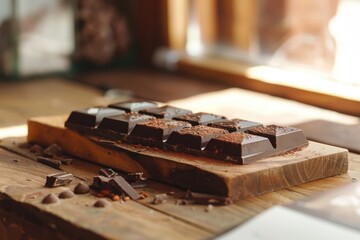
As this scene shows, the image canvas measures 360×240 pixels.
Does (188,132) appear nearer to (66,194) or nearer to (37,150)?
(66,194)

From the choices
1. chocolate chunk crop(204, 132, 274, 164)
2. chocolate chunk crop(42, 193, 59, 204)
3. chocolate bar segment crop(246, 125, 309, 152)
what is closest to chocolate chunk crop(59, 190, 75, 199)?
chocolate chunk crop(42, 193, 59, 204)

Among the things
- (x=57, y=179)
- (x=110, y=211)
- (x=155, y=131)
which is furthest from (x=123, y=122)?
(x=110, y=211)

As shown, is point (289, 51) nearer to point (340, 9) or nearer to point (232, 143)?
point (340, 9)

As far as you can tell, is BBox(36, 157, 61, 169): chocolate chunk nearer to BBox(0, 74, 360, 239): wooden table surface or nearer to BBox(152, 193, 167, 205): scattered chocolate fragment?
BBox(0, 74, 360, 239): wooden table surface

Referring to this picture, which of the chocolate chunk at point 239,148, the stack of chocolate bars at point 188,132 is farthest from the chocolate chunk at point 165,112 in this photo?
the chocolate chunk at point 239,148

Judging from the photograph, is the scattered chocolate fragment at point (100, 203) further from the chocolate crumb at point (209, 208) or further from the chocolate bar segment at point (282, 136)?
the chocolate bar segment at point (282, 136)

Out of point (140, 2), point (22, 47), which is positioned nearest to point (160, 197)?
point (22, 47)

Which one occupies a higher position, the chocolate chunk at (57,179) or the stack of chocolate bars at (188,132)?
the stack of chocolate bars at (188,132)
